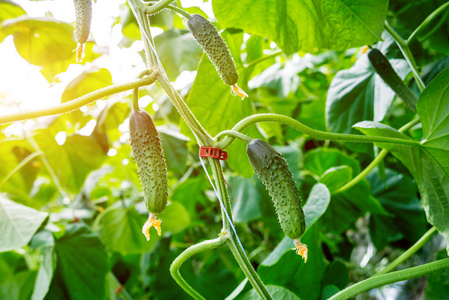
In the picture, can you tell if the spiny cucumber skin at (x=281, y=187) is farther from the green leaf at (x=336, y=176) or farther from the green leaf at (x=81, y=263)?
the green leaf at (x=81, y=263)

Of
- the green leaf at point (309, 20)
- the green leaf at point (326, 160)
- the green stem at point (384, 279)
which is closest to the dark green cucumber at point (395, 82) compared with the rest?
Answer: the green leaf at point (309, 20)

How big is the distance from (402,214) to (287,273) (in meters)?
0.66

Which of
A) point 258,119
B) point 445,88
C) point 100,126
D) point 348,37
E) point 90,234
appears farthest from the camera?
point 100,126

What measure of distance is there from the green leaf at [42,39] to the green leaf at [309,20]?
55cm

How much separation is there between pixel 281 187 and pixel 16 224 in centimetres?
71

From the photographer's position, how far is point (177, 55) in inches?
43.6

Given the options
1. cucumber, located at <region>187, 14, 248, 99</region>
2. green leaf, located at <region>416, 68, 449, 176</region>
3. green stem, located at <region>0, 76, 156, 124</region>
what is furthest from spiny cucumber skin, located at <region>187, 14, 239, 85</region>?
green leaf, located at <region>416, 68, 449, 176</region>

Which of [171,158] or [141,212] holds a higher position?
[171,158]

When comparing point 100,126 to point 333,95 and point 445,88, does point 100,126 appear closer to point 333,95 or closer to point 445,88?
point 333,95

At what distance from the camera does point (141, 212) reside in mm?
1292

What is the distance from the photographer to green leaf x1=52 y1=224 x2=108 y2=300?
109 cm

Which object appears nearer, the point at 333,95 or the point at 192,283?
the point at 333,95

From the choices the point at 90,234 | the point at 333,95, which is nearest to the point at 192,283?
the point at 90,234

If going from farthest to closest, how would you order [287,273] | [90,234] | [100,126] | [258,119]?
1. [100,126]
2. [90,234]
3. [287,273]
4. [258,119]
